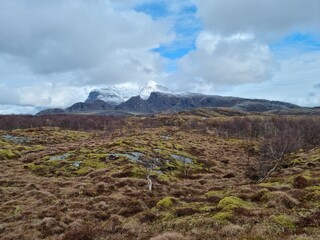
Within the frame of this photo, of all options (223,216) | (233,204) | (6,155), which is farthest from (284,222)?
(6,155)

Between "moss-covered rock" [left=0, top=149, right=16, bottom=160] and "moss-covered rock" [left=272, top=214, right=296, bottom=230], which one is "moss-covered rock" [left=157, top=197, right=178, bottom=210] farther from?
"moss-covered rock" [left=0, top=149, right=16, bottom=160]

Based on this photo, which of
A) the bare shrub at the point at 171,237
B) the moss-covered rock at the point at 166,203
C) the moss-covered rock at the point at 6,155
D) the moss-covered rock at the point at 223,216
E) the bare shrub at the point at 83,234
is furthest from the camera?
the moss-covered rock at the point at 6,155

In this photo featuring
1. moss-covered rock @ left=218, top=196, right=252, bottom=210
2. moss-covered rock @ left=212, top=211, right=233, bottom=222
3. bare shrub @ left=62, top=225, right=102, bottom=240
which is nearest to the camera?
bare shrub @ left=62, top=225, right=102, bottom=240

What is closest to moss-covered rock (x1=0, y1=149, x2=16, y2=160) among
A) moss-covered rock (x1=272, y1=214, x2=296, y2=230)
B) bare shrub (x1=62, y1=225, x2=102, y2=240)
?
bare shrub (x1=62, y1=225, x2=102, y2=240)

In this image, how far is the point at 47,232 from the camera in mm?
21453

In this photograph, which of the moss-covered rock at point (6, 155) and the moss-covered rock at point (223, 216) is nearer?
the moss-covered rock at point (223, 216)

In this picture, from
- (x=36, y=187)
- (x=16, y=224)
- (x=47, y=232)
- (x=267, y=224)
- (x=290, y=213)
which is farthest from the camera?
(x=36, y=187)

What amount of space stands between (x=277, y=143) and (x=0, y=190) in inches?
2027

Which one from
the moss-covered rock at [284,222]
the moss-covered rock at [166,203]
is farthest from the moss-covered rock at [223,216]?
the moss-covered rock at [166,203]

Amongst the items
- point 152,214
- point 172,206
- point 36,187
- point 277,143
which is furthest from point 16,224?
point 277,143

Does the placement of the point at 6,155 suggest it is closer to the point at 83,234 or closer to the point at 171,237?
the point at 83,234

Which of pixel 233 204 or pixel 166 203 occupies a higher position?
pixel 233 204

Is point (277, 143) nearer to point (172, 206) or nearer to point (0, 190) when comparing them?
point (172, 206)

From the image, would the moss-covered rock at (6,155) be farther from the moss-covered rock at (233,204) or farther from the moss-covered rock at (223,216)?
the moss-covered rock at (223,216)
